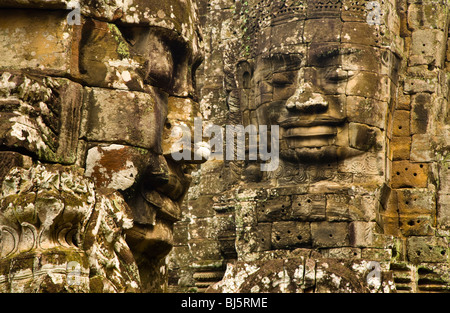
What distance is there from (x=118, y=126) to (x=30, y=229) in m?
1.76

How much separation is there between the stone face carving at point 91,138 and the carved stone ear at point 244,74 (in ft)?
25.3

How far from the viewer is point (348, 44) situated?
1470cm

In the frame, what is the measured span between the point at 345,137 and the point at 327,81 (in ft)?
2.66

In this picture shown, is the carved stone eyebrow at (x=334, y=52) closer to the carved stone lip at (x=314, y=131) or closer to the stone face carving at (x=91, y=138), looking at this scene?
the carved stone lip at (x=314, y=131)

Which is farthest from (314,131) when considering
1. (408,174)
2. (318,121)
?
(408,174)

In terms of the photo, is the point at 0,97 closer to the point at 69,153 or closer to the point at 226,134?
the point at 69,153

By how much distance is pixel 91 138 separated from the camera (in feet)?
23.8

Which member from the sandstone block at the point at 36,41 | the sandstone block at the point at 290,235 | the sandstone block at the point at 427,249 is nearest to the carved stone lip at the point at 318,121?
the sandstone block at the point at 290,235

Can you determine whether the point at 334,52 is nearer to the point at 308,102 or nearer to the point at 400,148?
the point at 308,102

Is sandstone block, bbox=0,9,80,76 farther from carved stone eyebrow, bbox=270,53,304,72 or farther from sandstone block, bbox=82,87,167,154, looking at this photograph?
carved stone eyebrow, bbox=270,53,304,72

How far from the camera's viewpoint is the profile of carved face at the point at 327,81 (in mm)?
14609

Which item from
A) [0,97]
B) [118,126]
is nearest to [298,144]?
[118,126]

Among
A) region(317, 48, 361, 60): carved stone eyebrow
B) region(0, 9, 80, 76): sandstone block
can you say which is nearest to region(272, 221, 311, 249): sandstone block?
region(317, 48, 361, 60): carved stone eyebrow

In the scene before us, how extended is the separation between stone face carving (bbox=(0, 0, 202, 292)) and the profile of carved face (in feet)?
21.1
